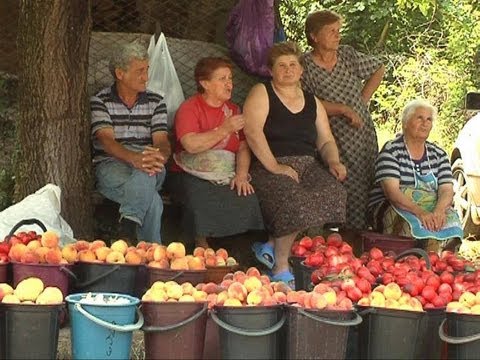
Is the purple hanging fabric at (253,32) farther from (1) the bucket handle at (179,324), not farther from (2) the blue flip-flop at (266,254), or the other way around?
(1) the bucket handle at (179,324)

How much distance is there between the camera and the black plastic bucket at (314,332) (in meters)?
4.27

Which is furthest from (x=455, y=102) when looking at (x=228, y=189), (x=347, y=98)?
(x=228, y=189)

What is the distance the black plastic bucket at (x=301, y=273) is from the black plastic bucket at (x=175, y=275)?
1.85ft

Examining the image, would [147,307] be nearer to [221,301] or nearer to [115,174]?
[221,301]

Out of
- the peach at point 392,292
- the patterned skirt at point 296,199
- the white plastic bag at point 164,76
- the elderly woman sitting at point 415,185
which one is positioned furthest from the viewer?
the white plastic bag at point 164,76

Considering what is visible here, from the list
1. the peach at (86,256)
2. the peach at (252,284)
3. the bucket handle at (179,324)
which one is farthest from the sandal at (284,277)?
the bucket handle at (179,324)

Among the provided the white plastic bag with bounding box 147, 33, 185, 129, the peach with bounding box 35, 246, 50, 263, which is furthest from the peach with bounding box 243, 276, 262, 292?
the white plastic bag with bounding box 147, 33, 185, 129

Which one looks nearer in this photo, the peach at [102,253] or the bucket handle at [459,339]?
the bucket handle at [459,339]

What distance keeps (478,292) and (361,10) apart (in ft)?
44.8

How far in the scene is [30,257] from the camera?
16.1 feet

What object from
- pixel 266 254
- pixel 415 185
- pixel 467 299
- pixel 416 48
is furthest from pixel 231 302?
pixel 416 48

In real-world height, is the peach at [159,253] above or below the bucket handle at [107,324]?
above

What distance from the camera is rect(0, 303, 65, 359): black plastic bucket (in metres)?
4.22

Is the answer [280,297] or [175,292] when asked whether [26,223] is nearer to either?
[175,292]
